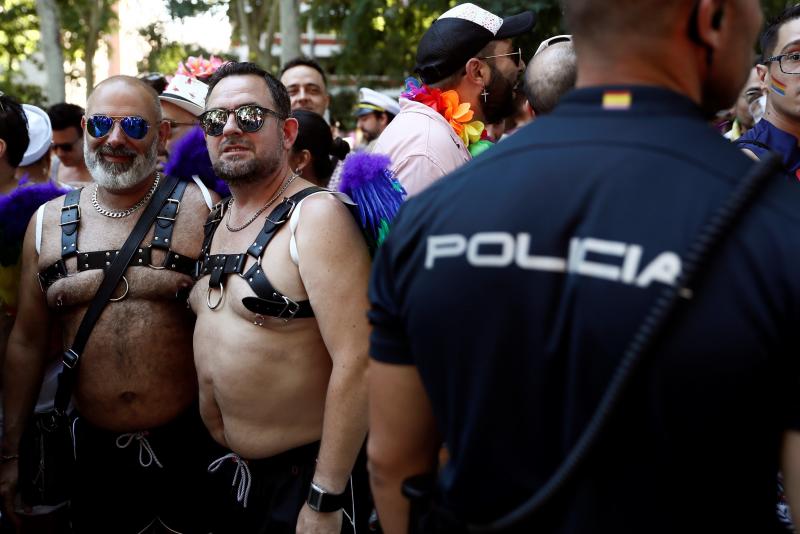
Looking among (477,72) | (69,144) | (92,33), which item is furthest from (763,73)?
(92,33)

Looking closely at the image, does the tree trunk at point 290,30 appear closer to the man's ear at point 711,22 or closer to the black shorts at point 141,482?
the black shorts at point 141,482

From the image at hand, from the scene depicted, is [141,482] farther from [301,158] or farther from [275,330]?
[301,158]

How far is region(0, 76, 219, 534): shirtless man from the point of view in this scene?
3.29m

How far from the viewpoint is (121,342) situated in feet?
10.8

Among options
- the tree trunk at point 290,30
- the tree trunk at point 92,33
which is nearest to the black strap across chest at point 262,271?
the tree trunk at point 290,30

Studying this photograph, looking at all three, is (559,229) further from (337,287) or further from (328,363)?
(328,363)

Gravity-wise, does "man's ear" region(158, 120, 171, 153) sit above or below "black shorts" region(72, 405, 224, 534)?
above

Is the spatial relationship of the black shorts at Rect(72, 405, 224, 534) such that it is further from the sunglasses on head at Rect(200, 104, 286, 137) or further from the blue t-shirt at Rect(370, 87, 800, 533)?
the blue t-shirt at Rect(370, 87, 800, 533)

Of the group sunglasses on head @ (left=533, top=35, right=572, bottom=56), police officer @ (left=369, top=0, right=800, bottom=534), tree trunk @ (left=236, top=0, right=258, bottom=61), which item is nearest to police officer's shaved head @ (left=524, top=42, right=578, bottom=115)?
sunglasses on head @ (left=533, top=35, right=572, bottom=56)

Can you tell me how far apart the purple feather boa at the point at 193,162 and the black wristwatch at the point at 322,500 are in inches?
60.0

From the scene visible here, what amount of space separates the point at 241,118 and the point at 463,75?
110cm

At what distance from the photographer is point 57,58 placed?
13.2m

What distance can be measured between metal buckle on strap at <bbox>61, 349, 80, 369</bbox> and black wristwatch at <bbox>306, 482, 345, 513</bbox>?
4.05ft

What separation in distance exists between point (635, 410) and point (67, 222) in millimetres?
2804
